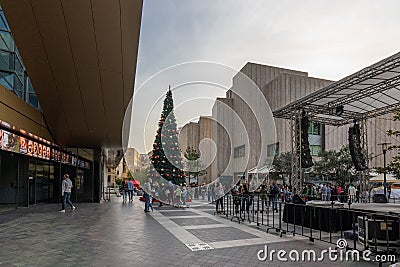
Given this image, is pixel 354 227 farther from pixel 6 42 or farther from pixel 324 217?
pixel 6 42

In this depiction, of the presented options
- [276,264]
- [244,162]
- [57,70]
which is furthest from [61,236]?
[244,162]

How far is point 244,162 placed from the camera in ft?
157

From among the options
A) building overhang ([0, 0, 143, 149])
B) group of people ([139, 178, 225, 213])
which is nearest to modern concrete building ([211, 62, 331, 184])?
group of people ([139, 178, 225, 213])

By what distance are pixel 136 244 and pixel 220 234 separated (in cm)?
266

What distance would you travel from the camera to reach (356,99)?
1700cm

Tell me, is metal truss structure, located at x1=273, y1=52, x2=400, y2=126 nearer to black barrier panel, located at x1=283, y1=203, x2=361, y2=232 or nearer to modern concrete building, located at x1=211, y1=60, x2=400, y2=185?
black barrier panel, located at x1=283, y1=203, x2=361, y2=232

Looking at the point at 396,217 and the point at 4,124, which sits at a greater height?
the point at 4,124

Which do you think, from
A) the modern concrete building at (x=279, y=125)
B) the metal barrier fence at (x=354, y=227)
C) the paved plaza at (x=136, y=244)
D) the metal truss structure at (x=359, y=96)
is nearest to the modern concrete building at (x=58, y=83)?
the paved plaza at (x=136, y=244)

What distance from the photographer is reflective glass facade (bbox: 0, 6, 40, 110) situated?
14367 mm

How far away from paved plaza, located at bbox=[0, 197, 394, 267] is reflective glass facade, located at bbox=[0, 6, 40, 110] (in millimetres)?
5920

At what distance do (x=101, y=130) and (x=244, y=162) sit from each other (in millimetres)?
31175

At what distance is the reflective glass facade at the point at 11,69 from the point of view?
14367mm

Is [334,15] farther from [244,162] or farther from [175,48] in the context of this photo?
[244,162]

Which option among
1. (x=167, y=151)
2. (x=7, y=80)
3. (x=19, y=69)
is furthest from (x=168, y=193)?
(x=7, y=80)
